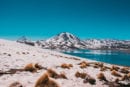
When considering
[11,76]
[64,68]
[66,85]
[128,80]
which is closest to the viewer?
[66,85]

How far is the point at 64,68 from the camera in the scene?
22516mm

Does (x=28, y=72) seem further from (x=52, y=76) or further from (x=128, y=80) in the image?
(x=128, y=80)

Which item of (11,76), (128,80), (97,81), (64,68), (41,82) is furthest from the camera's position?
(64,68)

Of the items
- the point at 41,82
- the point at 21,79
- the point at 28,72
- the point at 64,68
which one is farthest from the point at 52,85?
the point at 64,68

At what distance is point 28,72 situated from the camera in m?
17.6

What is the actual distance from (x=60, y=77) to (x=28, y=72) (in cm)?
287

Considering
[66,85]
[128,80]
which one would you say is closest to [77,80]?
[66,85]

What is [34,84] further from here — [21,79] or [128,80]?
[128,80]

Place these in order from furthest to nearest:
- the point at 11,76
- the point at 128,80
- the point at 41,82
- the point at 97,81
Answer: the point at 128,80
the point at 97,81
the point at 11,76
the point at 41,82

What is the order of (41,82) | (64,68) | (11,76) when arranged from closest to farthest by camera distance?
(41,82) < (11,76) < (64,68)

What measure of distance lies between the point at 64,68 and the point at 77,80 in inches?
229

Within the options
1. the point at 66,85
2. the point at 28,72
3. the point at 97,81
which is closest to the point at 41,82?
the point at 66,85

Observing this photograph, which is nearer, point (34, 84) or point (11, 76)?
point (34, 84)

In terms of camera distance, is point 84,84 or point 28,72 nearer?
point 84,84
